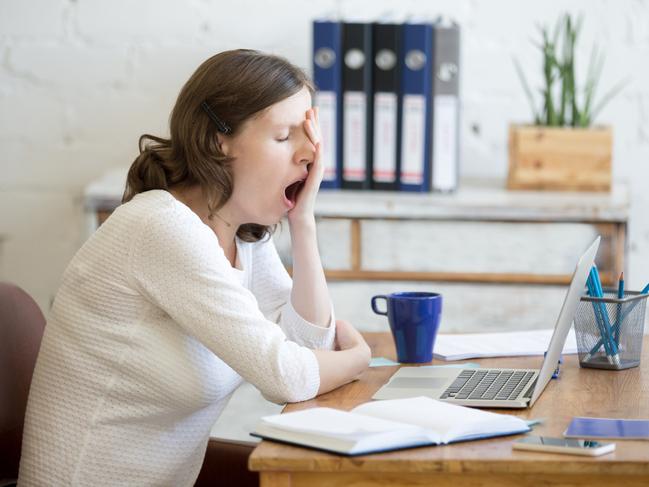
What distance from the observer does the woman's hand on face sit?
1.42 meters

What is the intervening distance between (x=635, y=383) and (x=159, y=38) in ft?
5.63

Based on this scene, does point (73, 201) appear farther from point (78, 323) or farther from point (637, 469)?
point (637, 469)

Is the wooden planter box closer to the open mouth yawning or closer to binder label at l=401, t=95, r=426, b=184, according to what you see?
binder label at l=401, t=95, r=426, b=184

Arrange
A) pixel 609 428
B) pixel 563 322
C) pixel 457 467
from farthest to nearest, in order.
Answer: pixel 563 322
pixel 609 428
pixel 457 467

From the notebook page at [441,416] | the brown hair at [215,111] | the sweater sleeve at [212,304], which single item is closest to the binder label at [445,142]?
the brown hair at [215,111]

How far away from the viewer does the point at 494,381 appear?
4.25 ft

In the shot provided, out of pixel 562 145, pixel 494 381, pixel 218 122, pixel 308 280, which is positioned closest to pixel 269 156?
pixel 218 122

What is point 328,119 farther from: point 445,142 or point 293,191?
point 293,191

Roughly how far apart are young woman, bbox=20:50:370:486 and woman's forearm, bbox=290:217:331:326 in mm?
55

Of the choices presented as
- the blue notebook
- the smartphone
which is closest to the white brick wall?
the blue notebook

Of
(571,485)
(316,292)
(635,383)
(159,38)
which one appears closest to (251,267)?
(316,292)

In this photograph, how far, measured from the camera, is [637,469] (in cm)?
98

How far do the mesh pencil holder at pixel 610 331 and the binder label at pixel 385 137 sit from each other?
0.95 metres

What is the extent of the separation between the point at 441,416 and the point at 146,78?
5.81ft
